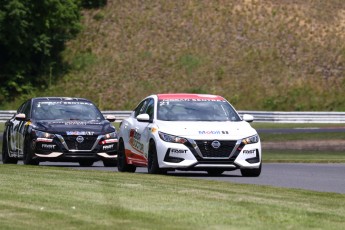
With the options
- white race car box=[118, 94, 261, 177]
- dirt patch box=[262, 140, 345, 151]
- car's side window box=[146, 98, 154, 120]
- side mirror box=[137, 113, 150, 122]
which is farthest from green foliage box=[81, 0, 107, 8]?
side mirror box=[137, 113, 150, 122]

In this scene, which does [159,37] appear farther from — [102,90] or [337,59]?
[337,59]

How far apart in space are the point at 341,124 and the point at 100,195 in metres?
47.2

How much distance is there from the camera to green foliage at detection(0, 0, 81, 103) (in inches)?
2675

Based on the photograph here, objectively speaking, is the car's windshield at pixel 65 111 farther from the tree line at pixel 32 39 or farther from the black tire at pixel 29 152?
the tree line at pixel 32 39

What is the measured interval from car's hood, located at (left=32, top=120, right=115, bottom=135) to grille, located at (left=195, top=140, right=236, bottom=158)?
4.31 meters

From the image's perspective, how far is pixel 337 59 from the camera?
240 ft

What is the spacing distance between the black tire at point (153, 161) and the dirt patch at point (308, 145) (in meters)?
17.1

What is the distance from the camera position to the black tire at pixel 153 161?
2138cm

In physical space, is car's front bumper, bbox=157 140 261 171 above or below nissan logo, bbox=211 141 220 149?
below

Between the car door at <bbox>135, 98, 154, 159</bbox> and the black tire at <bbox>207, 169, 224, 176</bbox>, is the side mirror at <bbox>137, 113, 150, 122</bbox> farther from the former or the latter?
the black tire at <bbox>207, 169, 224, 176</bbox>

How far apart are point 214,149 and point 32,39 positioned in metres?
49.2

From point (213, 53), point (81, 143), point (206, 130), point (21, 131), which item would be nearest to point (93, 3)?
point (213, 53)

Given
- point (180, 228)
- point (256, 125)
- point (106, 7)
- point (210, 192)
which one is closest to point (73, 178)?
point (210, 192)

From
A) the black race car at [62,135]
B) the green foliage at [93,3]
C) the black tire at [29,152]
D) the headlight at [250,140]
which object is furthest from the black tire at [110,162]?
the green foliage at [93,3]
